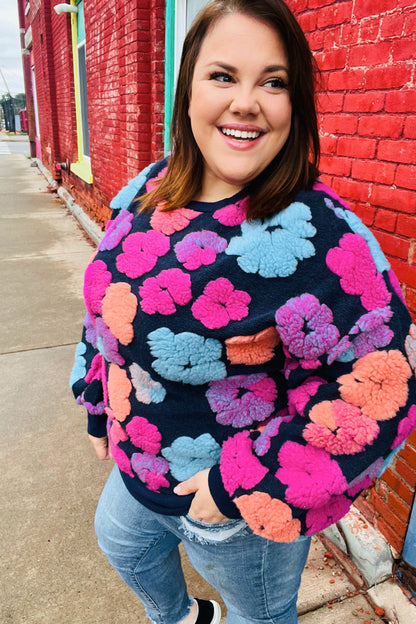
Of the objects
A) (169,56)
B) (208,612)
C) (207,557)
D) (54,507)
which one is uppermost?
(169,56)

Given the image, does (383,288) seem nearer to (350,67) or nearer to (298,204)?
(298,204)

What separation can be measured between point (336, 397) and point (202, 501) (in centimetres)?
38

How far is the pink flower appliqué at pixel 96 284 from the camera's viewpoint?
47.3 inches

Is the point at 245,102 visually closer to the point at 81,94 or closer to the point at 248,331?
the point at 248,331

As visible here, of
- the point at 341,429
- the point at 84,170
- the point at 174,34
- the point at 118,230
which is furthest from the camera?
the point at 84,170

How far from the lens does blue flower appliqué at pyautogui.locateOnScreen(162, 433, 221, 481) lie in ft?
3.64

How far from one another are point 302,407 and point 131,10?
4516 millimetres

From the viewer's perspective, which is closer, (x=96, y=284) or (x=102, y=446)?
(x=96, y=284)

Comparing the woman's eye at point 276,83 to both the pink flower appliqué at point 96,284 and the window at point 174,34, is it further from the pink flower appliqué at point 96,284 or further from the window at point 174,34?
the window at point 174,34

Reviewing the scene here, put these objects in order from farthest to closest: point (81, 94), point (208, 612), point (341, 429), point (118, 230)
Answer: point (81, 94), point (208, 612), point (118, 230), point (341, 429)

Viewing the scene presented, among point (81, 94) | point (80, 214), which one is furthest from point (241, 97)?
point (81, 94)

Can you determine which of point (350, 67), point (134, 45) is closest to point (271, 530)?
point (350, 67)

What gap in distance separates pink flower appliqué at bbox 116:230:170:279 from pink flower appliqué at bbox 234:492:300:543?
1.79 ft

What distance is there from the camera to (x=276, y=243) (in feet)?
3.26
